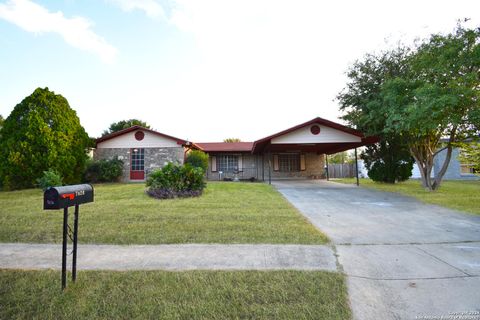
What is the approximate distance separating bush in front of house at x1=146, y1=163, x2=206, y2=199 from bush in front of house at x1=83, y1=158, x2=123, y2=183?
7.49 meters

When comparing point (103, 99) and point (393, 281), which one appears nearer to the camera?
point (393, 281)

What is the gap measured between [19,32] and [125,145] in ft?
26.7

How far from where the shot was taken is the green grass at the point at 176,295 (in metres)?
2.00

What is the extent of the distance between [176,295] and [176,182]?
7.05 m

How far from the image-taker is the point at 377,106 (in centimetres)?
1106

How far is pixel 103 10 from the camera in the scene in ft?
29.1

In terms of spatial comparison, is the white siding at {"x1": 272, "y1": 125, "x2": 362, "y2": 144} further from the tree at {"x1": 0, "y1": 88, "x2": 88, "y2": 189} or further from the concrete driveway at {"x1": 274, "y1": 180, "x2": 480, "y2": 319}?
the tree at {"x1": 0, "y1": 88, "x2": 88, "y2": 189}

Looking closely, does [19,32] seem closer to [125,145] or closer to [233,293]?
[125,145]

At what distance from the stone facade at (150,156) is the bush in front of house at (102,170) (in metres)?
A: 0.58

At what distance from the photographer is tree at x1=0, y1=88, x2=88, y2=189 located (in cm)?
1094

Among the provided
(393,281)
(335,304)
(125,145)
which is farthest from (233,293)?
(125,145)

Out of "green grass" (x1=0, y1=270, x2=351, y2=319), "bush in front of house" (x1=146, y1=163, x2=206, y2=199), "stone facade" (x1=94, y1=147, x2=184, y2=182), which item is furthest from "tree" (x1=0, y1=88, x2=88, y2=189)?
"green grass" (x1=0, y1=270, x2=351, y2=319)

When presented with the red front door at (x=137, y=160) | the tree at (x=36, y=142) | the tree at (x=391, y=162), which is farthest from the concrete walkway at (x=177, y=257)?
the tree at (x=391, y=162)

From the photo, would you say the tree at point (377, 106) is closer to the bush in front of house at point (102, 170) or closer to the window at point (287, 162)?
the window at point (287, 162)
